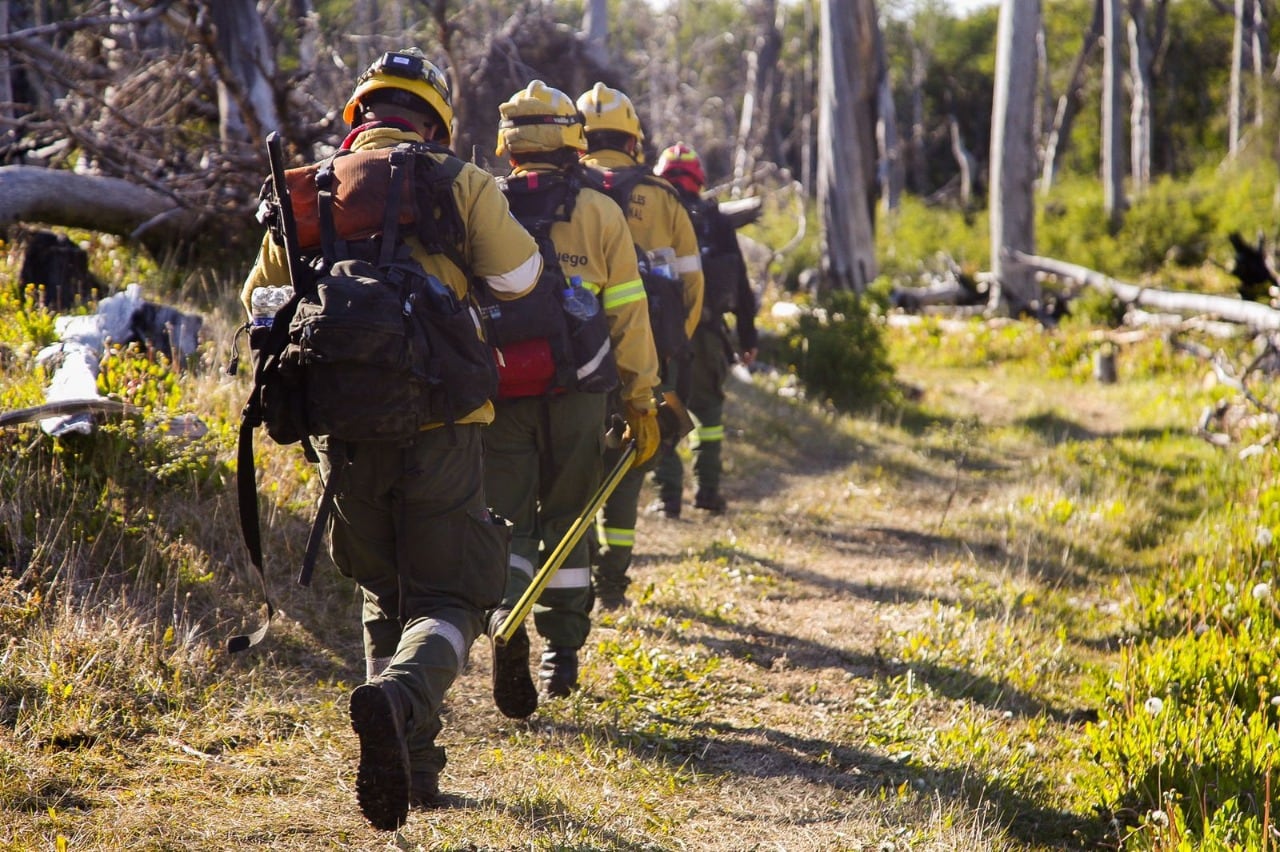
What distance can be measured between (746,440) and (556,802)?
6176 mm

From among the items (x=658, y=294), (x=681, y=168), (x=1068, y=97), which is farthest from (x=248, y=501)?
(x=1068, y=97)

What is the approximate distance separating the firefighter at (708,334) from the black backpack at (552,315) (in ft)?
9.05

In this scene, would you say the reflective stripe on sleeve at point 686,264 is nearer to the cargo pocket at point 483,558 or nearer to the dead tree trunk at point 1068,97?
the cargo pocket at point 483,558

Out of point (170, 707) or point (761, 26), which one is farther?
point (761, 26)

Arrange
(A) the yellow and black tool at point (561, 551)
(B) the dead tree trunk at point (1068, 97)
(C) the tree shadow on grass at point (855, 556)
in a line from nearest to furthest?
1. (A) the yellow and black tool at point (561, 551)
2. (C) the tree shadow on grass at point (855, 556)
3. (B) the dead tree trunk at point (1068, 97)

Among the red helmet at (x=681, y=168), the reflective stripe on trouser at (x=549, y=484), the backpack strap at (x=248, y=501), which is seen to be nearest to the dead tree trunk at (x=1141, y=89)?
the red helmet at (x=681, y=168)

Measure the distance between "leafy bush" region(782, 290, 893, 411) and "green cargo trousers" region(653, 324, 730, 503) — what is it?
3274 millimetres

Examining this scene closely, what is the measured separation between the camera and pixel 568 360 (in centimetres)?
424

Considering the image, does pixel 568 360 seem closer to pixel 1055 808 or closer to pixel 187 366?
pixel 1055 808

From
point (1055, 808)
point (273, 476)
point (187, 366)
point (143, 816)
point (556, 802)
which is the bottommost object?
point (1055, 808)

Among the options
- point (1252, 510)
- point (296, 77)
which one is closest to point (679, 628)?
point (1252, 510)

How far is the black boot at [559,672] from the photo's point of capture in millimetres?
4621

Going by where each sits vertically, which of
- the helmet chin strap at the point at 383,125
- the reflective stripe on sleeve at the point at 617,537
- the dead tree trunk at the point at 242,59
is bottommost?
the reflective stripe on sleeve at the point at 617,537

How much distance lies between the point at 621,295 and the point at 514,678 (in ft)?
5.01
